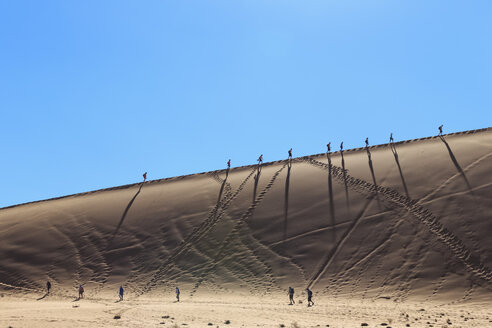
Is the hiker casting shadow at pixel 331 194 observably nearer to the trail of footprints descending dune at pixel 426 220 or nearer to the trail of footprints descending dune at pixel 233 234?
the trail of footprints descending dune at pixel 426 220

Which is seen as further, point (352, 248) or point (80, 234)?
point (80, 234)

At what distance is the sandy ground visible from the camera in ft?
44.4

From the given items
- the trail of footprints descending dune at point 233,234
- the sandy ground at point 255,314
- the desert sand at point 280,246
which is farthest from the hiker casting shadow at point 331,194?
the sandy ground at point 255,314

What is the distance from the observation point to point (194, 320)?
14430mm

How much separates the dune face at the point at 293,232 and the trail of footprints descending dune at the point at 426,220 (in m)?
0.06

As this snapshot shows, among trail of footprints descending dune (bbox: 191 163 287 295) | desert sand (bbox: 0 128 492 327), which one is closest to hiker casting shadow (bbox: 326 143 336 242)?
Answer: desert sand (bbox: 0 128 492 327)

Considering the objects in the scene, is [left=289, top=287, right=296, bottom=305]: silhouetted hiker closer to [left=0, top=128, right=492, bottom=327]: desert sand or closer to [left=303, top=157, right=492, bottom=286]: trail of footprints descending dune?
[left=0, top=128, right=492, bottom=327]: desert sand

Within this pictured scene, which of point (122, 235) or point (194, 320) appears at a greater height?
point (122, 235)

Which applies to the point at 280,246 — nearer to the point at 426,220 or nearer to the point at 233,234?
the point at 233,234

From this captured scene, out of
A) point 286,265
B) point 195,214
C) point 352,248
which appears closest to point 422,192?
point 352,248

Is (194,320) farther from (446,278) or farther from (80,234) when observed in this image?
(80,234)

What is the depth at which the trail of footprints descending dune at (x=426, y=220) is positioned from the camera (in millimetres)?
19938

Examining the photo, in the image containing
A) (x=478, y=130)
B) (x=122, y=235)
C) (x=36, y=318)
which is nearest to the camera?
(x=36, y=318)

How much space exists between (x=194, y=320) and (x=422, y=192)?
51.8 feet
